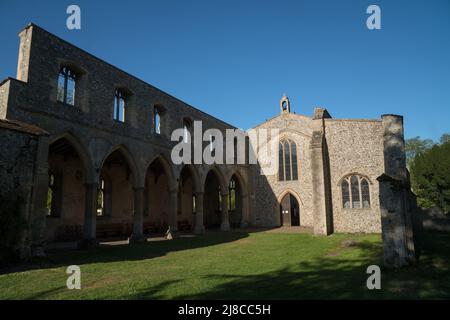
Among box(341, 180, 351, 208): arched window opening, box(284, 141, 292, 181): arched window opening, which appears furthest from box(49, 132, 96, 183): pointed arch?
box(284, 141, 292, 181): arched window opening

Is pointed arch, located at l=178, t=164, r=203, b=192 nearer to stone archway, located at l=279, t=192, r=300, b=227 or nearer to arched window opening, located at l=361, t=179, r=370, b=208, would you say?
stone archway, located at l=279, t=192, r=300, b=227

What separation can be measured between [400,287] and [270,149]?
20.4 metres

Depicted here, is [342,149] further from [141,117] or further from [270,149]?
[141,117]

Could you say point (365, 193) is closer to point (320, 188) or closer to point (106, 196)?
point (320, 188)

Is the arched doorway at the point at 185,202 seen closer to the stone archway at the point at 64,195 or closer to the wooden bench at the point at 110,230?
the wooden bench at the point at 110,230

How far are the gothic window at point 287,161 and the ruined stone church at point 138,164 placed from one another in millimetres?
78

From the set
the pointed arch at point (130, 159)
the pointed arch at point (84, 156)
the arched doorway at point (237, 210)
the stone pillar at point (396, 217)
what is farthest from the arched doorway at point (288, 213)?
the stone pillar at point (396, 217)

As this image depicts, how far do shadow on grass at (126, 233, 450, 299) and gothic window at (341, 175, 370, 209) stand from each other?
11214 mm

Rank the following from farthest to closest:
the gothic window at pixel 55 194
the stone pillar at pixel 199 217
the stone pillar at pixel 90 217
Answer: the stone pillar at pixel 199 217
the gothic window at pixel 55 194
the stone pillar at pixel 90 217

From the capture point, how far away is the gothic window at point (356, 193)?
19.6 meters

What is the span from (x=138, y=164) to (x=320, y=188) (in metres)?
10.1

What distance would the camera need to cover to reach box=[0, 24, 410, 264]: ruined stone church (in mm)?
9242

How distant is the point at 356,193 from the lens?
19.7 m

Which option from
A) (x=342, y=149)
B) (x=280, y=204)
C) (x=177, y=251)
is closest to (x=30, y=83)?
(x=177, y=251)
